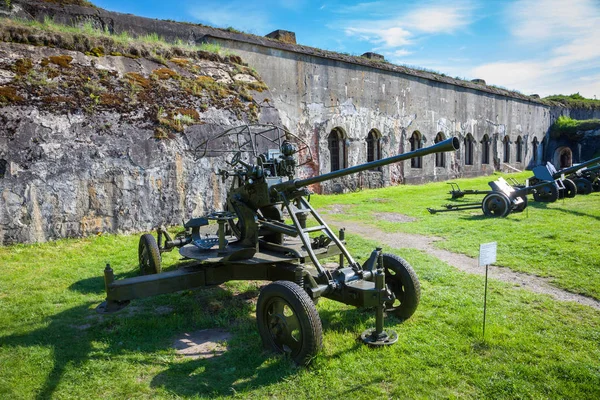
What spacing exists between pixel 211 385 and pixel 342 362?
1102 millimetres

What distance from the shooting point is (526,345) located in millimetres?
3844

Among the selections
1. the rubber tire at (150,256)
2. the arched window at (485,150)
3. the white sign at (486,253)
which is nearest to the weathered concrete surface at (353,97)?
the arched window at (485,150)

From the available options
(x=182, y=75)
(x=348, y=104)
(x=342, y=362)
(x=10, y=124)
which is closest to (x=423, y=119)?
(x=348, y=104)

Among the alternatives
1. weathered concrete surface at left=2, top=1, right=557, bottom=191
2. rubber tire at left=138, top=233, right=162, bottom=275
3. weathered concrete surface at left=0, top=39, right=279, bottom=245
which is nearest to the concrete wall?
weathered concrete surface at left=2, top=1, right=557, bottom=191

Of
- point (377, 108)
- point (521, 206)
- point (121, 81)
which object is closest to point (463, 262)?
point (521, 206)

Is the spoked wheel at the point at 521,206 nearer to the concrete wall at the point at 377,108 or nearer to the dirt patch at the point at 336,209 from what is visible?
the dirt patch at the point at 336,209

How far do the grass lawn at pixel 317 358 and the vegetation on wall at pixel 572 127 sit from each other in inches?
1050

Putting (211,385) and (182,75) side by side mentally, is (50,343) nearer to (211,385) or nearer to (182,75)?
(211,385)

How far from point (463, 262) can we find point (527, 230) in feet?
9.45

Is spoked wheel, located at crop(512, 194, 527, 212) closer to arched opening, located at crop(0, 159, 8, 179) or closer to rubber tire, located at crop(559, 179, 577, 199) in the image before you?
rubber tire, located at crop(559, 179, 577, 199)

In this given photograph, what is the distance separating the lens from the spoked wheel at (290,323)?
11.6ft

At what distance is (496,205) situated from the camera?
10570 mm

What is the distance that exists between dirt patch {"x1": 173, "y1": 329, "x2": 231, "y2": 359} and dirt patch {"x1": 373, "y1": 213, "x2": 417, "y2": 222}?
7049 millimetres

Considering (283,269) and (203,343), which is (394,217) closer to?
(283,269)
